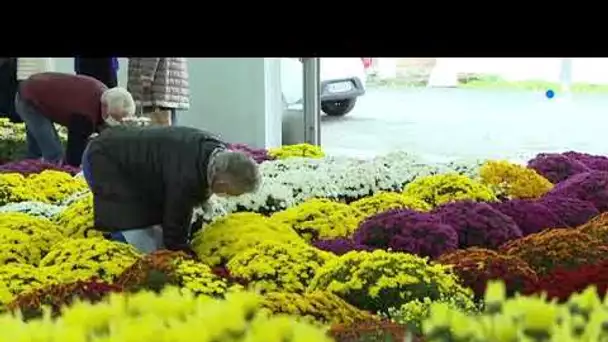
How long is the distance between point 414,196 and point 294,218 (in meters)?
0.87

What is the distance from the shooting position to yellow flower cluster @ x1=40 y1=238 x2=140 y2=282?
3.10 meters

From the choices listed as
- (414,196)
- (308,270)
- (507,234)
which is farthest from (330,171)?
(308,270)

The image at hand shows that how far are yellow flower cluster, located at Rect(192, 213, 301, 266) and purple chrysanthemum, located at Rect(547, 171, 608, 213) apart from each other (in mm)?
1487

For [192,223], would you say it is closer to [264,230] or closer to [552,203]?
[264,230]

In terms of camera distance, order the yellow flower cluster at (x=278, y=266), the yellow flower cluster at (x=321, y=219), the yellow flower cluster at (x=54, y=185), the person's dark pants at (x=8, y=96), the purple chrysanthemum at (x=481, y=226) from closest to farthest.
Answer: the yellow flower cluster at (x=278, y=266), the purple chrysanthemum at (x=481, y=226), the yellow flower cluster at (x=321, y=219), the yellow flower cluster at (x=54, y=185), the person's dark pants at (x=8, y=96)

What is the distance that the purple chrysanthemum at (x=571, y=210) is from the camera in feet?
14.0

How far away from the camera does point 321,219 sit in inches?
159

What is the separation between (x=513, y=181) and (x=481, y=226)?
134 cm

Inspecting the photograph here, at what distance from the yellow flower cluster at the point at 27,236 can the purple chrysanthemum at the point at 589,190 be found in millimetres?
2156

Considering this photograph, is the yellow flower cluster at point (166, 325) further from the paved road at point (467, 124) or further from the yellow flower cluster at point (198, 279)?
the paved road at point (467, 124)

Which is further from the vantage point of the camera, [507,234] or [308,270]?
[507,234]

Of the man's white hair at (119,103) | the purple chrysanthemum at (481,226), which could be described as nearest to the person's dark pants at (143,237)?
the purple chrysanthemum at (481,226)
